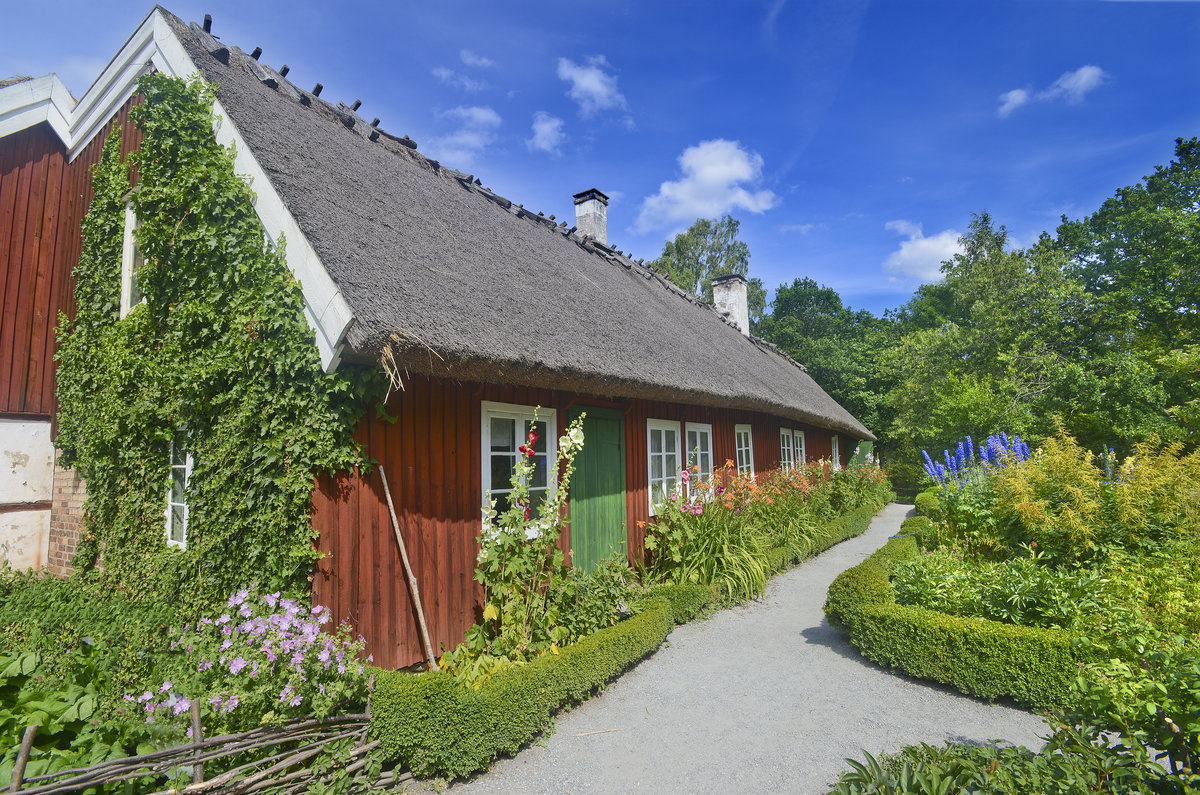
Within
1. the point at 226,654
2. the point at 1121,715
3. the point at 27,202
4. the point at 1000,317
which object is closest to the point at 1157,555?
the point at 1121,715

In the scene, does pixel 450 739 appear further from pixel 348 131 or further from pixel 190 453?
pixel 348 131

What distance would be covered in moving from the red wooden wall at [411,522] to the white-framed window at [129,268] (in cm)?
306

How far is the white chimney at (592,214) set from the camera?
12734 mm

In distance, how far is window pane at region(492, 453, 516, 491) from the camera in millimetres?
5340

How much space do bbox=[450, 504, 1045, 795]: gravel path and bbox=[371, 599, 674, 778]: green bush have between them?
0.48 ft

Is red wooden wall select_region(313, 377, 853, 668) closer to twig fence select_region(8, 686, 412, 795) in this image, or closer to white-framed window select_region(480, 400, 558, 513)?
white-framed window select_region(480, 400, 558, 513)

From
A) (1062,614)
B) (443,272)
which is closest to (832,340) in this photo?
(1062,614)

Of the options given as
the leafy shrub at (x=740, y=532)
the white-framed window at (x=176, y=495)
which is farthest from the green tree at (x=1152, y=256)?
the white-framed window at (x=176, y=495)

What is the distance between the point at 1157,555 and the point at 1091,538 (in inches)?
17.3

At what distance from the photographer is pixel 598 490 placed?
22.1 ft

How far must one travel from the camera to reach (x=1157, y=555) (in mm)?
4949

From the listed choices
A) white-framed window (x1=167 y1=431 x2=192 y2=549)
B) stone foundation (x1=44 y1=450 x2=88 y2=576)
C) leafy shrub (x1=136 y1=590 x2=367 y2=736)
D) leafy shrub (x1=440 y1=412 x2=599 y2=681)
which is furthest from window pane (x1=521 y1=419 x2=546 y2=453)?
stone foundation (x1=44 y1=450 x2=88 y2=576)

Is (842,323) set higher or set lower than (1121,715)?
higher

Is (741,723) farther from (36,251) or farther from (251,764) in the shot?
(36,251)
